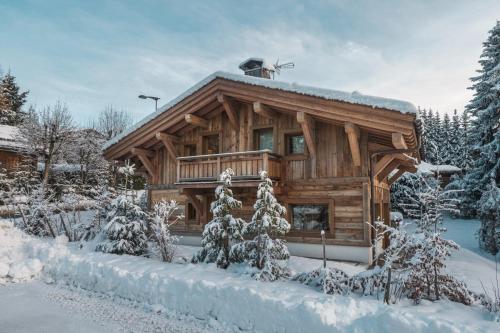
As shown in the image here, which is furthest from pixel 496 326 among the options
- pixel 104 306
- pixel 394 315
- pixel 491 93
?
pixel 491 93

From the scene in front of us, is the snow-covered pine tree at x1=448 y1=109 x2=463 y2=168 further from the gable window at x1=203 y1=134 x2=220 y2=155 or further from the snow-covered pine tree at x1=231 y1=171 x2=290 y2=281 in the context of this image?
the snow-covered pine tree at x1=231 y1=171 x2=290 y2=281

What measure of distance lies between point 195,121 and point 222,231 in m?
6.62

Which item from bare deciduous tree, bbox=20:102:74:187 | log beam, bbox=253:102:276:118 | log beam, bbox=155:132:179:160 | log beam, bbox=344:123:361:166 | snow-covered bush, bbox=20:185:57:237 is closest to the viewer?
log beam, bbox=344:123:361:166

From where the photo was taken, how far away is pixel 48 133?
28.8 metres

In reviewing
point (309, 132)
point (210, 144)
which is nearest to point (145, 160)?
point (210, 144)

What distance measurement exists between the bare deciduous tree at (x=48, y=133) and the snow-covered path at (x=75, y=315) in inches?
878

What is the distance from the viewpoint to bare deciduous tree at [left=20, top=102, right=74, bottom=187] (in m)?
28.5

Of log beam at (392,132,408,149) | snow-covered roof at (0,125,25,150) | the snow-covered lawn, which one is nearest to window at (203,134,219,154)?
the snow-covered lawn

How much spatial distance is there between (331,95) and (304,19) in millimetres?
2649

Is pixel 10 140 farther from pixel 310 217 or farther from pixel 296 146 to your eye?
pixel 310 217

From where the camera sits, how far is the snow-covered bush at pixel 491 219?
1767cm

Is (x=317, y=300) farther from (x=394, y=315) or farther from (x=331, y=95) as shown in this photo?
(x=331, y=95)

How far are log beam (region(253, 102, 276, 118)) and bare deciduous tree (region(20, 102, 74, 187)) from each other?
2228cm

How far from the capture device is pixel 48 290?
30.6 ft
